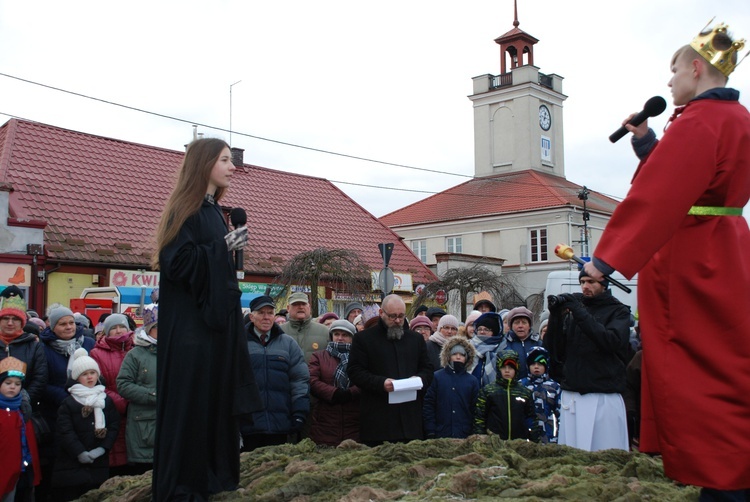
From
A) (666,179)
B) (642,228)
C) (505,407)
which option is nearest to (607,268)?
(642,228)

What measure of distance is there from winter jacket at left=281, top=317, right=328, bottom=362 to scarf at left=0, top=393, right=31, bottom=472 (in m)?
2.81

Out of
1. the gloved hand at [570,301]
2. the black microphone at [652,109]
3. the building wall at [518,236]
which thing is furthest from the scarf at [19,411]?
the building wall at [518,236]

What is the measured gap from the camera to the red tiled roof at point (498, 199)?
4678cm

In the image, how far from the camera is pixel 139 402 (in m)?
7.29

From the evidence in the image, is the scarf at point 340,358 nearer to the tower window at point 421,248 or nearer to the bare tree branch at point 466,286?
the bare tree branch at point 466,286

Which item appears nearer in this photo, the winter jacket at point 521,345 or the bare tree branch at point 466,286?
the winter jacket at point 521,345

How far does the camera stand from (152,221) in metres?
23.8

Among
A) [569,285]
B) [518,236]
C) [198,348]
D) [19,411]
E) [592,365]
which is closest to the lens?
[198,348]

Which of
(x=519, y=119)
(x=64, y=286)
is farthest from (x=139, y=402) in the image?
(x=519, y=119)

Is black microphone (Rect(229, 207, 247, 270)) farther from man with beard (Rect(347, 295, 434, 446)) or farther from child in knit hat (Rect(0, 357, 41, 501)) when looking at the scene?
child in knit hat (Rect(0, 357, 41, 501))

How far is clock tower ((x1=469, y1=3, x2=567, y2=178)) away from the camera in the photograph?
170ft

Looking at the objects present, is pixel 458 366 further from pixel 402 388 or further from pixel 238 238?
pixel 238 238

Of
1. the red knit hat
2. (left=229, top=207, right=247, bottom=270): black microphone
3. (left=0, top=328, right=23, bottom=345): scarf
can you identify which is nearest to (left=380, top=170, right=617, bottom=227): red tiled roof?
the red knit hat

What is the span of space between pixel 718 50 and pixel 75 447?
5.73m
